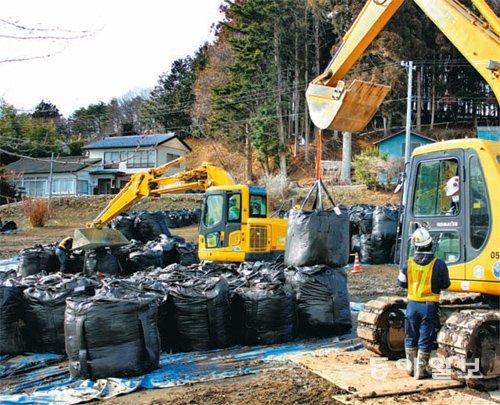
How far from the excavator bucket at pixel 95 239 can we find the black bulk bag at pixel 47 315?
4.50 metres

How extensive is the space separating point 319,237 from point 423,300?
7.57 ft

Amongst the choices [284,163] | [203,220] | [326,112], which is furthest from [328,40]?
[326,112]

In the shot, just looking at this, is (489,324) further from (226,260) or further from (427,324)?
(226,260)

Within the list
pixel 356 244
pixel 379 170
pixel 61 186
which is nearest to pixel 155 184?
pixel 356 244

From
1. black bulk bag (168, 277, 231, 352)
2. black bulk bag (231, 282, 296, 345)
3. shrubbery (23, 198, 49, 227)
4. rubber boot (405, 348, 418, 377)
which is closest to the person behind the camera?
rubber boot (405, 348, 418, 377)

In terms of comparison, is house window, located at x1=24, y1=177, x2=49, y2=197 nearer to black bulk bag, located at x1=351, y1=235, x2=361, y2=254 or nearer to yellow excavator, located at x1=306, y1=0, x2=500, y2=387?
black bulk bag, located at x1=351, y1=235, x2=361, y2=254

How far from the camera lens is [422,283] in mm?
5188

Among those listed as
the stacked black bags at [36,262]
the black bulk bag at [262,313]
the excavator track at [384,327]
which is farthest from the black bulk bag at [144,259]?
the excavator track at [384,327]

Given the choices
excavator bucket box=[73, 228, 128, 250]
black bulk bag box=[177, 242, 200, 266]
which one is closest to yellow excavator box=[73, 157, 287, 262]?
excavator bucket box=[73, 228, 128, 250]

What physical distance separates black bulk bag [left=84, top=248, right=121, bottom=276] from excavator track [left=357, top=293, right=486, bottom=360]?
6.05 meters

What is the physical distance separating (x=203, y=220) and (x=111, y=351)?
6537 mm

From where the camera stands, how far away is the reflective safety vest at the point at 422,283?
5.18m

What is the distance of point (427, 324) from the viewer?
516cm

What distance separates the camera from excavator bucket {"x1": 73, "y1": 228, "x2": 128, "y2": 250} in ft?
35.9
